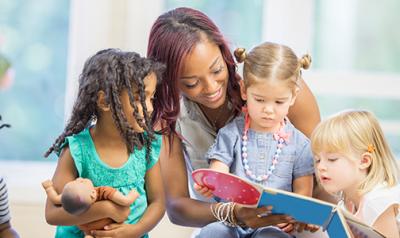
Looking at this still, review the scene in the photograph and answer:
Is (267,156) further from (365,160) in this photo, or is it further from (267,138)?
(365,160)

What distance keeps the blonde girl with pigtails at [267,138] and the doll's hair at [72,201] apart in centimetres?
33

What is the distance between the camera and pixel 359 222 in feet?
4.66

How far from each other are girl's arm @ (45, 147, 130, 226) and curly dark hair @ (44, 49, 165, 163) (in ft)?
0.17

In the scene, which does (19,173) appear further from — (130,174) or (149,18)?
(130,174)

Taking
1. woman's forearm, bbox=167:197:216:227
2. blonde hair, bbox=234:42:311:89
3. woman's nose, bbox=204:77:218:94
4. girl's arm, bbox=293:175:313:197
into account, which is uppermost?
blonde hair, bbox=234:42:311:89

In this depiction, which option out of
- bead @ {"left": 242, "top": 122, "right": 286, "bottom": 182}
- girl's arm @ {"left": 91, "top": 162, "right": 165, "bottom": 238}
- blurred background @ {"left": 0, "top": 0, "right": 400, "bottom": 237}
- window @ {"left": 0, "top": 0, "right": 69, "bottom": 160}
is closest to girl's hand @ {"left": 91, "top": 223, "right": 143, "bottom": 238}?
girl's arm @ {"left": 91, "top": 162, "right": 165, "bottom": 238}

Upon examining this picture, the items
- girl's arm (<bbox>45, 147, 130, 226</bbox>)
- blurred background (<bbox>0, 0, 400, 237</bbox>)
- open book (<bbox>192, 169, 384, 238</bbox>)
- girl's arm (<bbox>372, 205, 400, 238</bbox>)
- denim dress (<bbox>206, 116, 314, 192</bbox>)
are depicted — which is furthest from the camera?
blurred background (<bbox>0, 0, 400, 237</bbox>)

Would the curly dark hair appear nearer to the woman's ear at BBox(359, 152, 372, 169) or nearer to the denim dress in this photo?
the denim dress

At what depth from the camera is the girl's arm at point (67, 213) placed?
1527mm

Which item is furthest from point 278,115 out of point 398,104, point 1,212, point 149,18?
point 398,104

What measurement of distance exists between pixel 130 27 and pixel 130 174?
1.05m

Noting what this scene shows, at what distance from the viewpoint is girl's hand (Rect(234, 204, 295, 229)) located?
1.58 metres

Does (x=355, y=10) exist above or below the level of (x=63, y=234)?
above

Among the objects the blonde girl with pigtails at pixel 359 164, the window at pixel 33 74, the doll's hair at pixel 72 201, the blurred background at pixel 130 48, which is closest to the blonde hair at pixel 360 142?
the blonde girl with pigtails at pixel 359 164
